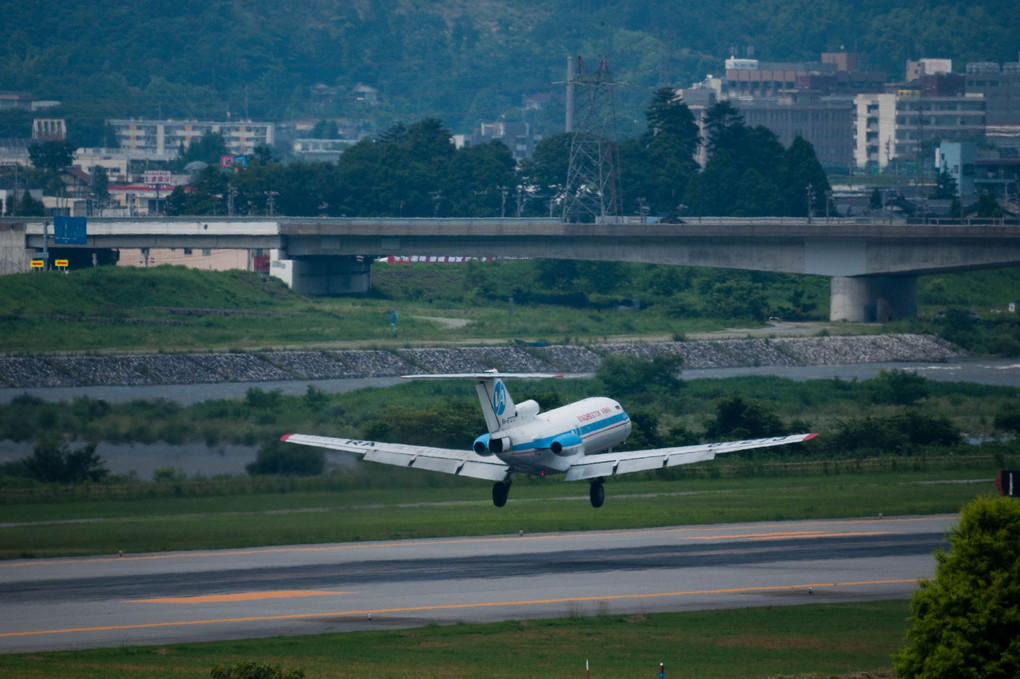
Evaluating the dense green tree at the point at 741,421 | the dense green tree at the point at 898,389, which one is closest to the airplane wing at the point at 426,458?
the dense green tree at the point at 741,421

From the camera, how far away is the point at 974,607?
103 ft

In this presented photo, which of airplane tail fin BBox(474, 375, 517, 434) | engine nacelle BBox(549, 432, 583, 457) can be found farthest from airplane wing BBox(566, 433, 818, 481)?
airplane tail fin BBox(474, 375, 517, 434)

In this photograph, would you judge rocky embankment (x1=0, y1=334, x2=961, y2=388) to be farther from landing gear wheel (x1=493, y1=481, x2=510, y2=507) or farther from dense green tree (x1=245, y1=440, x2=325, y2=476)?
landing gear wheel (x1=493, y1=481, x2=510, y2=507)

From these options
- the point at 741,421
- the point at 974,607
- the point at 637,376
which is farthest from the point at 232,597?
the point at 637,376

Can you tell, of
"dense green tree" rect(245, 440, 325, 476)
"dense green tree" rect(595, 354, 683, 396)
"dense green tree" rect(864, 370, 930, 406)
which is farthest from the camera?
"dense green tree" rect(595, 354, 683, 396)

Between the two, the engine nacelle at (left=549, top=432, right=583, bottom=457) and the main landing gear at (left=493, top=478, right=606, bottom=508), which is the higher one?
the engine nacelle at (left=549, top=432, right=583, bottom=457)

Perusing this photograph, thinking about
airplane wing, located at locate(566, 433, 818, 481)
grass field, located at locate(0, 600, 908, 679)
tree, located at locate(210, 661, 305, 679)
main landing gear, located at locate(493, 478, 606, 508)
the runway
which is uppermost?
airplane wing, located at locate(566, 433, 818, 481)

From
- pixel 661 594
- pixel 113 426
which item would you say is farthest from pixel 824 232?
pixel 661 594

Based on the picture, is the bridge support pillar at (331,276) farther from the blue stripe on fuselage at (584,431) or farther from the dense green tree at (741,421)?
the blue stripe on fuselage at (584,431)

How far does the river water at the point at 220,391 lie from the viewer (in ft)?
248

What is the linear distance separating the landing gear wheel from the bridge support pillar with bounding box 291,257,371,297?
10677 cm

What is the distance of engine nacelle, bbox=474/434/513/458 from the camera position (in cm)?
5872

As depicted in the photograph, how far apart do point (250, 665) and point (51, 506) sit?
39.0 meters

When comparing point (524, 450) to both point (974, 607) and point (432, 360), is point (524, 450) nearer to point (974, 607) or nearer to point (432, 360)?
point (974, 607)
